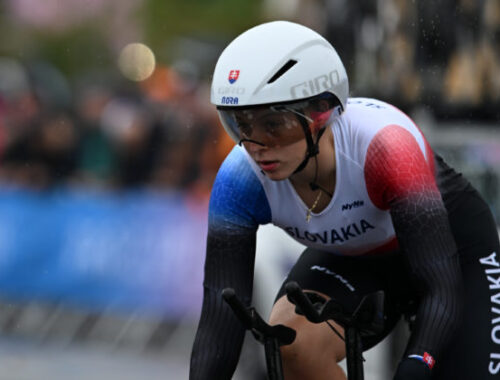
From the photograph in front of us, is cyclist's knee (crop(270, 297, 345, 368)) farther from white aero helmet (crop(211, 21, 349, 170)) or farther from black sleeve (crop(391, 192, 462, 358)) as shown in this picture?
white aero helmet (crop(211, 21, 349, 170))

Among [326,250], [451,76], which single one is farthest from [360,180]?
[451,76]

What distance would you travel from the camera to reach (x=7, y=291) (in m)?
11.0

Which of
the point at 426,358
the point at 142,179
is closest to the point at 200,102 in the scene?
the point at 142,179

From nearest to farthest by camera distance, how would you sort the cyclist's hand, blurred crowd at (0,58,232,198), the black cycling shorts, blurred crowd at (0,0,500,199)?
the cyclist's hand → the black cycling shorts → blurred crowd at (0,0,500,199) → blurred crowd at (0,58,232,198)

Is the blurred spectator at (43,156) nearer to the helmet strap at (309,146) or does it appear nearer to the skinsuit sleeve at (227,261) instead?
the skinsuit sleeve at (227,261)

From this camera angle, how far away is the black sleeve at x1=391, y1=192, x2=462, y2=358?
380 cm

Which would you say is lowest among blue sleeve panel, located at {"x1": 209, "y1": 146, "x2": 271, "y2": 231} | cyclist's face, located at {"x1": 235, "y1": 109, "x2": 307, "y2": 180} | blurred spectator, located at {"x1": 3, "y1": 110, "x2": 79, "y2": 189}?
blurred spectator, located at {"x1": 3, "y1": 110, "x2": 79, "y2": 189}

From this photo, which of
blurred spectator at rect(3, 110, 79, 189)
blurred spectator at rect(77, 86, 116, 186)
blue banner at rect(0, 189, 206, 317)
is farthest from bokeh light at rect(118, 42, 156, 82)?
blue banner at rect(0, 189, 206, 317)

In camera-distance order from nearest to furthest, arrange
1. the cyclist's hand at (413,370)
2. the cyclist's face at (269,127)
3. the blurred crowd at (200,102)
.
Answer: the cyclist's hand at (413,370) → the cyclist's face at (269,127) → the blurred crowd at (200,102)

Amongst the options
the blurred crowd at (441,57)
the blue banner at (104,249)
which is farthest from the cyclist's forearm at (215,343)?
the blue banner at (104,249)

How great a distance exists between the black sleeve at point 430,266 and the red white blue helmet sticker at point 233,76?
2.26 feet

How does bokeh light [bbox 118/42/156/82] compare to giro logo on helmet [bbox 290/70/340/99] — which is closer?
giro logo on helmet [bbox 290/70/340/99]

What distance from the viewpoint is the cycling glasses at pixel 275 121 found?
4.00 meters

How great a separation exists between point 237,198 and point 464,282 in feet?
3.06
